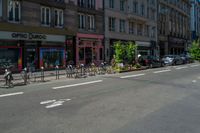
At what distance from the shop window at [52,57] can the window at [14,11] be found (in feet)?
12.3

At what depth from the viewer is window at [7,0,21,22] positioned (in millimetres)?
24875

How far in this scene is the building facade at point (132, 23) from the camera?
38.4m

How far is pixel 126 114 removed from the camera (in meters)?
8.15

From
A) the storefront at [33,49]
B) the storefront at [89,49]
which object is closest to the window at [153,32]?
the storefront at [89,49]

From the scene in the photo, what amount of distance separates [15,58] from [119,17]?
19.3 metres

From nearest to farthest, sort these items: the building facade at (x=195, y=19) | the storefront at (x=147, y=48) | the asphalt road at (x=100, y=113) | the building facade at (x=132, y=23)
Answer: the asphalt road at (x=100, y=113) → the building facade at (x=132, y=23) → the storefront at (x=147, y=48) → the building facade at (x=195, y=19)

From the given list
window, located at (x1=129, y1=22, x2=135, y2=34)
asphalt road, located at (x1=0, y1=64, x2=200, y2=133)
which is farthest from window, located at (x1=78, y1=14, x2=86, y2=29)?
asphalt road, located at (x1=0, y1=64, x2=200, y2=133)

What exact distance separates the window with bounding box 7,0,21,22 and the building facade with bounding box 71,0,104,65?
7939mm

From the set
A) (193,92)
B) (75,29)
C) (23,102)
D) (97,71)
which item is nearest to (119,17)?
(75,29)

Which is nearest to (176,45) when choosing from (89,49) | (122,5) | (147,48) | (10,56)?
(147,48)

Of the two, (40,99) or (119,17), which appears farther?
(119,17)

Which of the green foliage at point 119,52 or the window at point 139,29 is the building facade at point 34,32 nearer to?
the green foliage at point 119,52

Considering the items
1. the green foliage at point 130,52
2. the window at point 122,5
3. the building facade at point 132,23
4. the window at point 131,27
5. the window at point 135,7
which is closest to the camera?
the green foliage at point 130,52

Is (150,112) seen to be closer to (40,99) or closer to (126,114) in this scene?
(126,114)
